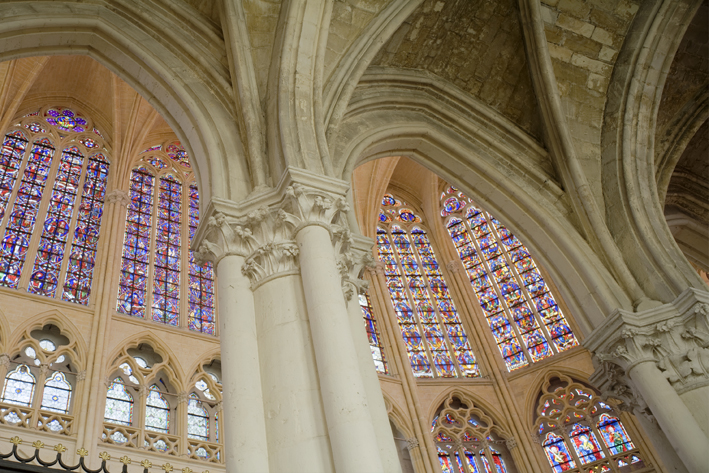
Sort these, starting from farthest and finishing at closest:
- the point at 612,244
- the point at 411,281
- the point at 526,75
A: the point at 411,281
the point at 526,75
the point at 612,244

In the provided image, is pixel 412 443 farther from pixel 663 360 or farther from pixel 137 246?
pixel 137 246

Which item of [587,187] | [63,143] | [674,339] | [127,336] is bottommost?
[674,339]

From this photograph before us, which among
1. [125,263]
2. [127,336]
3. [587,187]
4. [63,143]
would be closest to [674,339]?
[587,187]

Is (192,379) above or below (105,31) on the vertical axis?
below

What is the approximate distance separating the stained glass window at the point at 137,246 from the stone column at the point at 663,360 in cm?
744

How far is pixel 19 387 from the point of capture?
30.8 ft

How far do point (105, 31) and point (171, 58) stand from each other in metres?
0.70

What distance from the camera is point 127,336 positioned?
10.6 meters

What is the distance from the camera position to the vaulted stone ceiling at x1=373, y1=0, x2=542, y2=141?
8.41 metres

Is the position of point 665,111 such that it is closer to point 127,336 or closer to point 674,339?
point 674,339

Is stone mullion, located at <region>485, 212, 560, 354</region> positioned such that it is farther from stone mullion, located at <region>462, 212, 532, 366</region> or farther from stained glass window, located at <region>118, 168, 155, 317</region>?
stained glass window, located at <region>118, 168, 155, 317</region>

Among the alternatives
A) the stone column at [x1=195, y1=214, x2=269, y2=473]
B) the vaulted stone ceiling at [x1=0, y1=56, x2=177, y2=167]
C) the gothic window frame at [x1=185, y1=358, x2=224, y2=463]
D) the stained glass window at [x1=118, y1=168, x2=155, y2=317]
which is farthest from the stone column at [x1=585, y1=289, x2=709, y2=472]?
the vaulted stone ceiling at [x1=0, y1=56, x2=177, y2=167]

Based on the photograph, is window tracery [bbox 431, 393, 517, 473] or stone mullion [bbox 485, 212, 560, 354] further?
stone mullion [bbox 485, 212, 560, 354]

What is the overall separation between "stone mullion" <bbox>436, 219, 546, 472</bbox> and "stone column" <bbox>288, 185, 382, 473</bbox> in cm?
767
